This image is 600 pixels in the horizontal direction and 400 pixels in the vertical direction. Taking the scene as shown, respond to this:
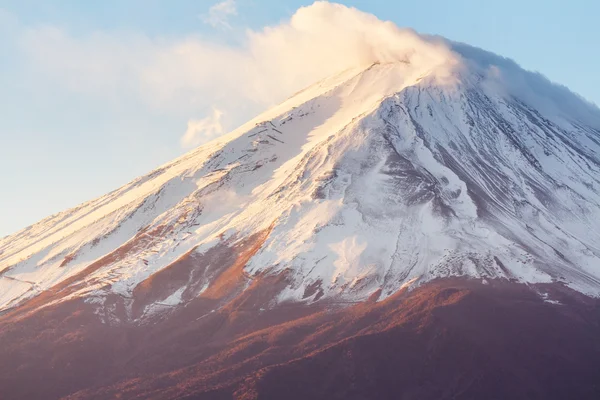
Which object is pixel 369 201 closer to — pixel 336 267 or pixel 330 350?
pixel 336 267

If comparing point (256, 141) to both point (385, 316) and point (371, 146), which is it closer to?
Result: point (371, 146)

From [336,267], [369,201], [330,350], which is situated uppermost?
[369,201]

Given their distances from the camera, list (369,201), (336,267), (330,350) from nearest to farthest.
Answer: (330,350) < (336,267) < (369,201)

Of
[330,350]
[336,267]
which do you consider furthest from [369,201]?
[330,350]

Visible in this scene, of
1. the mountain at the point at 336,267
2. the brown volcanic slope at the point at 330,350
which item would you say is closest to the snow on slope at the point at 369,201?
the mountain at the point at 336,267

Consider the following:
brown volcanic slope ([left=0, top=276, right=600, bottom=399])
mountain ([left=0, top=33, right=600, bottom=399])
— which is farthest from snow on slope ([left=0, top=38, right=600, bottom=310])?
brown volcanic slope ([left=0, top=276, right=600, bottom=399])

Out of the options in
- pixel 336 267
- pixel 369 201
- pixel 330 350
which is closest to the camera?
pixel 330 350

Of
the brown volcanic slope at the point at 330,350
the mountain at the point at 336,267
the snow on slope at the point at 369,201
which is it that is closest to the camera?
the brown volcanic slope at the point at 330,350

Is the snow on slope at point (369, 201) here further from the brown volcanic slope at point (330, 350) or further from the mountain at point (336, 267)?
the brown volcanic slope at point (330, 350)
